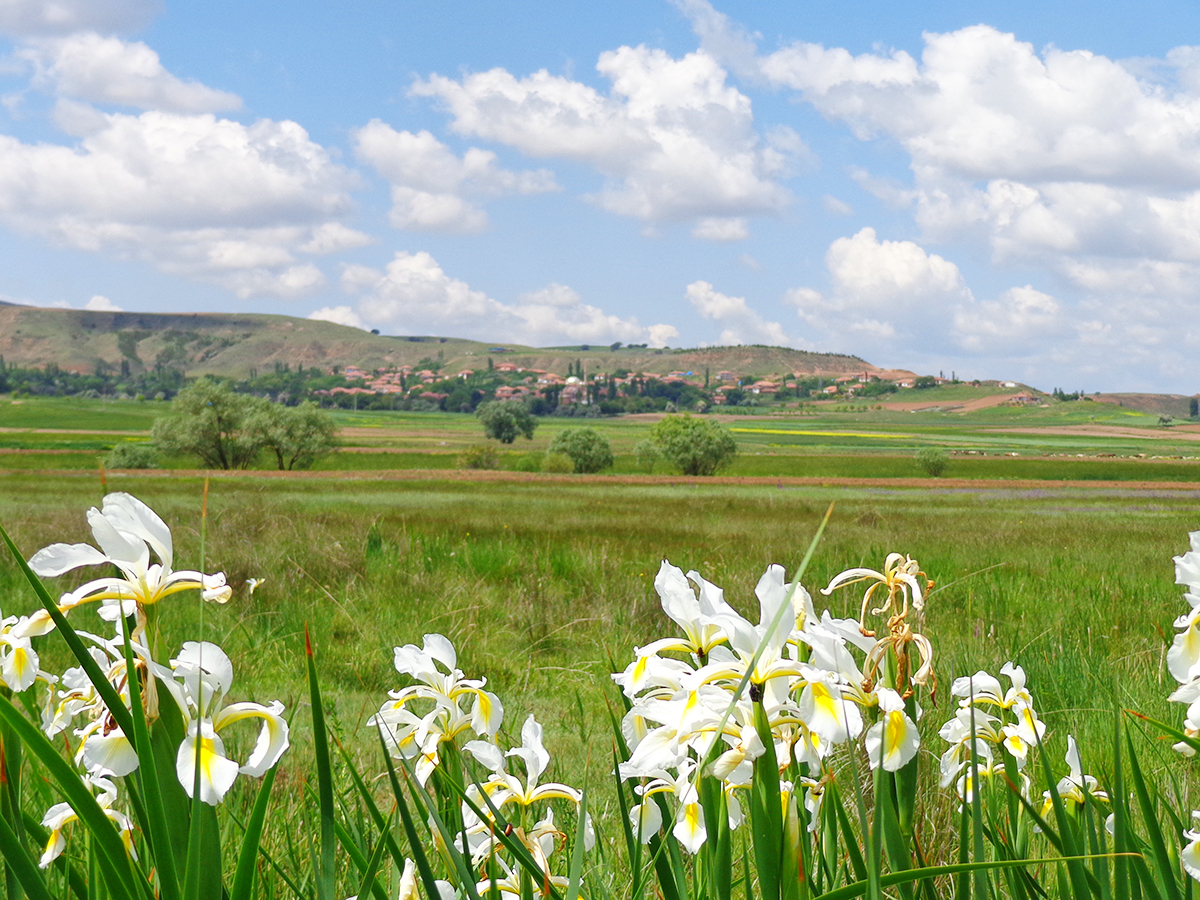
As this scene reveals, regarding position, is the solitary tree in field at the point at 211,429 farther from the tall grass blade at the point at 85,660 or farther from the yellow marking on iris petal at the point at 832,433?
the yellow marking on iris petal at the point at 832,433

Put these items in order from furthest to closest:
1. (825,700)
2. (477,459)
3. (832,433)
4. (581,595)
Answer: (832,433), (477,459), (581,595), (825,700)

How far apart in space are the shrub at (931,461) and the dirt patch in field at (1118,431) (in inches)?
3522

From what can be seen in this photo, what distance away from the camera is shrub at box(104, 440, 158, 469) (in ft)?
202

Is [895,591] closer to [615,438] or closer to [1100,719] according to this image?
[1100,719]

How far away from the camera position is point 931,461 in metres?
73.1

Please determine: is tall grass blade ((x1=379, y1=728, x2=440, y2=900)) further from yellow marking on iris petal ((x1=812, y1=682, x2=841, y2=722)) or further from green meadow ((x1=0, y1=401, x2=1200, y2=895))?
yellow marking on iris petal ((x1=812, y1=682, x2=841, y2=722))

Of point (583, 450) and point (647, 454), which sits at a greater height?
point (583, 450)

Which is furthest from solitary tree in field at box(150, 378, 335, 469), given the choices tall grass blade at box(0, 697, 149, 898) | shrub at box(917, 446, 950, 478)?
tall grass blade at box(0, 697, 149, 898)

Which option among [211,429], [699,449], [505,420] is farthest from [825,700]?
[505,420]

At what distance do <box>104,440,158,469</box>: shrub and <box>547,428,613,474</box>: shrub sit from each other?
29351mm

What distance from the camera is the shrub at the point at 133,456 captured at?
61.6 meters

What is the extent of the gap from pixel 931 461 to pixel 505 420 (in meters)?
64.6

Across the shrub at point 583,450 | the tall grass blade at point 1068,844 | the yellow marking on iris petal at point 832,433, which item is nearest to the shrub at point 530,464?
the shrub at point 583,450

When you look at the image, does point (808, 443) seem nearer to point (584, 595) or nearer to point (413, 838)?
point (584, 595)
